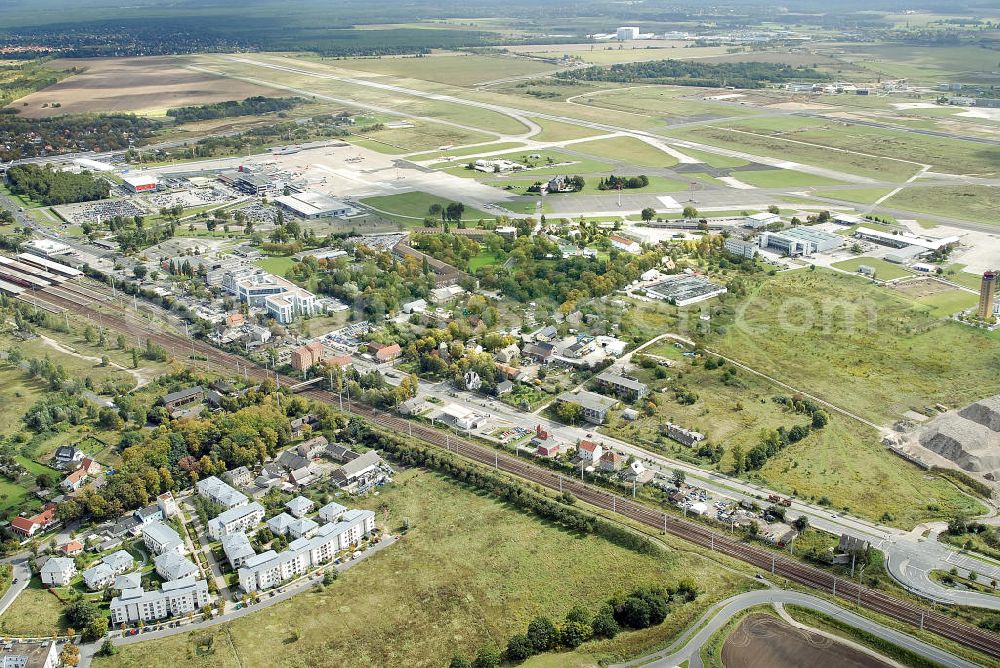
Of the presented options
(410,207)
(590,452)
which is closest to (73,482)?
(590,452)

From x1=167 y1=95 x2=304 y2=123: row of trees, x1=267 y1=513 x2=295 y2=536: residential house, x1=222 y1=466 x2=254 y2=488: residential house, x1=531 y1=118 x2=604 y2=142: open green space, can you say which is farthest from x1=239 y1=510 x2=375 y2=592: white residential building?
x1=167 y1=95 x2=304 y2=123: row of trees

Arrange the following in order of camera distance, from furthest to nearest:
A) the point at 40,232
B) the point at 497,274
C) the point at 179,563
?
the point at 40,232
the point at 497,274
the point at 179,563

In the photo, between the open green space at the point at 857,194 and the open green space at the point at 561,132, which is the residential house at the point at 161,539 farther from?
the open green space at the point at 561,132

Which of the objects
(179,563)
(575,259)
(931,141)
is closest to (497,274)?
(575,259)

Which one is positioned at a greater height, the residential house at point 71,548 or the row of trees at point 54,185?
the row of trees at point 54,185

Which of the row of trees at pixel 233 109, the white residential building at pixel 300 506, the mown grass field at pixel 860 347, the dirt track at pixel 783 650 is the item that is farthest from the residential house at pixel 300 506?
the row of trees at pixel 233 109

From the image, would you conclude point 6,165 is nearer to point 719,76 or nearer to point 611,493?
point 611,493

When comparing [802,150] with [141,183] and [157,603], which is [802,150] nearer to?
[141,183]

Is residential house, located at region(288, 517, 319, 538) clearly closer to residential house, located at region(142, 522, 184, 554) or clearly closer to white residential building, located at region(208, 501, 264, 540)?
white residential building, located at region(208, 501, 264, 540)
